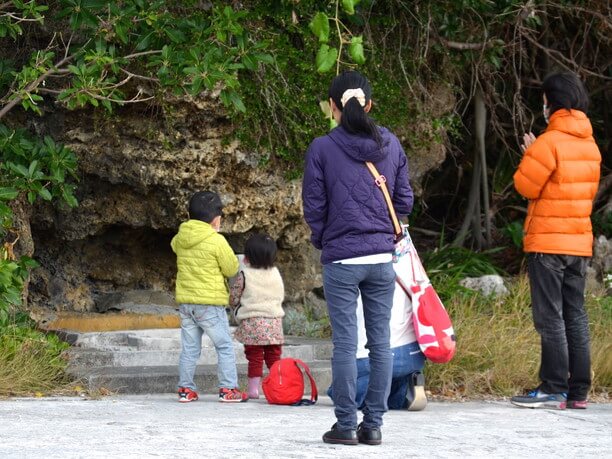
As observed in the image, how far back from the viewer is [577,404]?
7.15m

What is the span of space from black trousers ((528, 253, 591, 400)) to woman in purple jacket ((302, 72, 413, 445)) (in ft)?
6.07

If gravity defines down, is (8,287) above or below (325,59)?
below

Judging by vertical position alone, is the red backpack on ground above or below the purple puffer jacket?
below

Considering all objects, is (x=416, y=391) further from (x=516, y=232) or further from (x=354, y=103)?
(x=516, y=232)

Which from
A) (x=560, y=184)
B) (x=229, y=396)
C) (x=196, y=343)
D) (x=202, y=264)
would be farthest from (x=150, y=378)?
(x=560, y=184)

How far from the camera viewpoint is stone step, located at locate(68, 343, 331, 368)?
815 centimetres

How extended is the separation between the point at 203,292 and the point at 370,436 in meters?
2.15

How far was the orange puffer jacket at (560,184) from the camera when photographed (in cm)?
693

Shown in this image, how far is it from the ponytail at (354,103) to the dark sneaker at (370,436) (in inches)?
54.6

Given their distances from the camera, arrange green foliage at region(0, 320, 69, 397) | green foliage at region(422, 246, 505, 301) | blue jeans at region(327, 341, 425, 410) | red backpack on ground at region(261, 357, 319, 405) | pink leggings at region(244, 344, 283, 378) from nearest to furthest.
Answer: blue jeans at region(327, 341, 425, 410)
red backpack on ground at region(261, 357, 319, 405)
green foliage at region(0, 320, 69, 397)
pink leggings at region(244, 344, 283, 378)
green foliage at region(422, 246, 505, 301)

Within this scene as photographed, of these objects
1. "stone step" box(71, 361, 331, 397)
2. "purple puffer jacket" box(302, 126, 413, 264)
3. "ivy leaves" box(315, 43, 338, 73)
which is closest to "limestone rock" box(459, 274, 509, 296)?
"stone step" box(71, 361, 331, 397)

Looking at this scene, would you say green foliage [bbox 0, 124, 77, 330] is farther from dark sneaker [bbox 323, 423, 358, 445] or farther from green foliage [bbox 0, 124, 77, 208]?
dark sneaker [bbox 323, 423, 358, 445]

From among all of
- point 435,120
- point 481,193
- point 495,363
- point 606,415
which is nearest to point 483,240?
point 481,193

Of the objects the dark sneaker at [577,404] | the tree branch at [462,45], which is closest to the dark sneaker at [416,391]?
the dark sneaker at [577,404]
